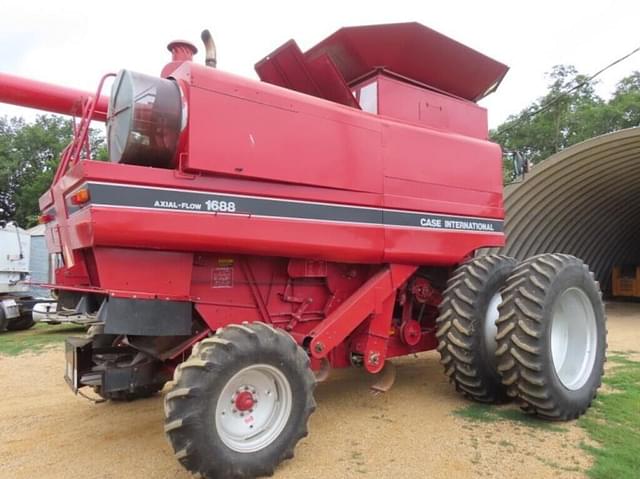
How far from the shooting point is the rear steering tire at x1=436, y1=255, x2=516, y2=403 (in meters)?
4.96

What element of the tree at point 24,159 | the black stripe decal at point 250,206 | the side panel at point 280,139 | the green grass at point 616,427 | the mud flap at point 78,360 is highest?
the tree at point 24,159

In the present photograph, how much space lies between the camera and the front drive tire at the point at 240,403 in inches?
129

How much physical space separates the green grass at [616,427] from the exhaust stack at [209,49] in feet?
13.4

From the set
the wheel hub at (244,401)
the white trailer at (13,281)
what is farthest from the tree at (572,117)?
the wheel hub at (244,401)

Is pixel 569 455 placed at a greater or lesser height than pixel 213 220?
lesser

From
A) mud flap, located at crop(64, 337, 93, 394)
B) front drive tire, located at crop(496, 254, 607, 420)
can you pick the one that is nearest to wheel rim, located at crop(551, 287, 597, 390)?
front drive tire, located at crop(496, 254, 607, 420)

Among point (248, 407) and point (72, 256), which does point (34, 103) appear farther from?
point (248, 407)

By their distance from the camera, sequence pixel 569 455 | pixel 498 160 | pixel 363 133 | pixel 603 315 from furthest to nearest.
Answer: pixel 498 160 → pixel 603 315 → pixel 363 133 → pixel 569 455

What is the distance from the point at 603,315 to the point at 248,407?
154 inches

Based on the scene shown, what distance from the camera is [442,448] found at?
4082mm

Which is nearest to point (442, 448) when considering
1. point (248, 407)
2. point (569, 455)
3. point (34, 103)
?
point (569, 455)

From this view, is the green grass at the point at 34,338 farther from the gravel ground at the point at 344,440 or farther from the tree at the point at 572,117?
the tree at the point at 572,117

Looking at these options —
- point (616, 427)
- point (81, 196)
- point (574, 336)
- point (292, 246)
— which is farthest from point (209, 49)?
point (616, 427)

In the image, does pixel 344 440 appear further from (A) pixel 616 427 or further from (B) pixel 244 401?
(A) pixel 616 427
